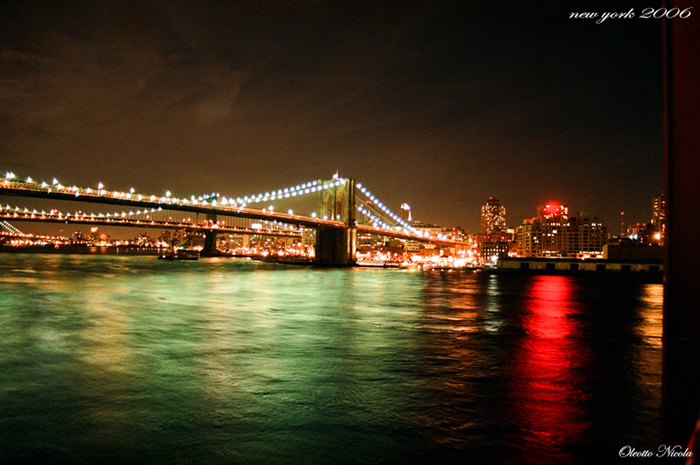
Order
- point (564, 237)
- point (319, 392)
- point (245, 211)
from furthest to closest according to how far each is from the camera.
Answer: point (564, 237) < point (245, 211) < point (319, 392)

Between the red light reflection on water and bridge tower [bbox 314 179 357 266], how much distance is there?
59912mm

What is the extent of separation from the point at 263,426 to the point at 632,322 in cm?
1563

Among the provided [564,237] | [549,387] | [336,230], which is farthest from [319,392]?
[564,237]

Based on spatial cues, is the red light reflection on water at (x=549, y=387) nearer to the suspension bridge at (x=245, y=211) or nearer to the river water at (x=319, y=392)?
the river water at (x=319, y=392)

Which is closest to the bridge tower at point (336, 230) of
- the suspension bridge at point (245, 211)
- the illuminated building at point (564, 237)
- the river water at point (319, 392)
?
the suspension bridge at point (245, 211)

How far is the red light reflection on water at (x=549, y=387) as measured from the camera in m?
5.17

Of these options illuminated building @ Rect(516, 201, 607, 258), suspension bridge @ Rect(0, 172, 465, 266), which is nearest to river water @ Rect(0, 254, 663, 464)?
suspension bridge @ Rect(0, 172, 465, 266)

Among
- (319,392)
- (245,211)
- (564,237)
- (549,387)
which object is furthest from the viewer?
(564,237)

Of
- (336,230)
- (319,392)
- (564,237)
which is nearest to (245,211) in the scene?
(336,230)

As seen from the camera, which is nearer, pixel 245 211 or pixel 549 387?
pixel 549 387

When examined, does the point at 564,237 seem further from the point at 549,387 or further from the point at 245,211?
the point at 549,387

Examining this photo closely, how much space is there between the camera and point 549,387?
7074mm

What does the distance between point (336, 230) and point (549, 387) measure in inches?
2687

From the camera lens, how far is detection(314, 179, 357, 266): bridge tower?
73.4m
